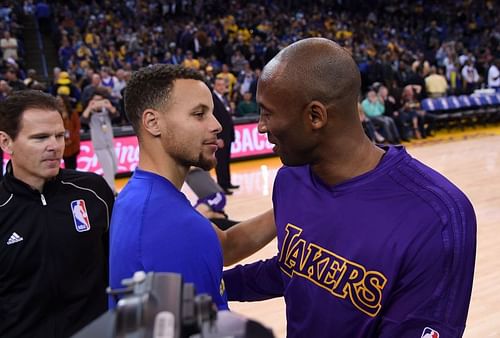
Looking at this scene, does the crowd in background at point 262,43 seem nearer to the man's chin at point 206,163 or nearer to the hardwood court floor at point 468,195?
the hardwood court floor at point 468,195

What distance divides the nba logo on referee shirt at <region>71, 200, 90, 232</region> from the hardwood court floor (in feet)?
2.75

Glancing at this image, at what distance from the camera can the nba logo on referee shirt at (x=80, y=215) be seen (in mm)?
2422

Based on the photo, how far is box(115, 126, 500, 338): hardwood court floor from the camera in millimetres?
4438

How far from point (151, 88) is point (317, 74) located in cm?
47

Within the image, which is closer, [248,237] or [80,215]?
[248,237]

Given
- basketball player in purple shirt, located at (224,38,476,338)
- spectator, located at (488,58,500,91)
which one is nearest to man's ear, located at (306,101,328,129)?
basketball player in purple shirt, located at (224,38,476,338)

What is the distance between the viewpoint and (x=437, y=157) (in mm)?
11398

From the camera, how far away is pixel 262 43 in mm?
19297

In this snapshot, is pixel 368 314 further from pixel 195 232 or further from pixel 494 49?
pixel 494 49

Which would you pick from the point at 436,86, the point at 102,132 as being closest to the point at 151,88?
the point at 102,132

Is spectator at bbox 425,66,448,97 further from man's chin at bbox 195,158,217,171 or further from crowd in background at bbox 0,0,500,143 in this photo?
man's chin at bbox 195,158,217,171

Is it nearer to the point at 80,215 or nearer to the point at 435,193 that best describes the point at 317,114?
the point at 435,193

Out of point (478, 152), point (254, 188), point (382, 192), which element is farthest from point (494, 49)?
point (382, 192)

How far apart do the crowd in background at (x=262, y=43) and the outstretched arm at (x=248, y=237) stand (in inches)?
294
